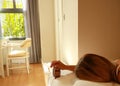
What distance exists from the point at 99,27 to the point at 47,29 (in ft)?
6.85

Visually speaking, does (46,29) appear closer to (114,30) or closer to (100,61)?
(114,30)

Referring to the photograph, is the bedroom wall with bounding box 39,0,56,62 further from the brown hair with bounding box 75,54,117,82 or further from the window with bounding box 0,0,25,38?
the brown hair with bounding box 75,54,117,82

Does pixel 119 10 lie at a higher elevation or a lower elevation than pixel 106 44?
higher

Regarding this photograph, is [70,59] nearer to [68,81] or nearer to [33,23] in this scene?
[68,81]

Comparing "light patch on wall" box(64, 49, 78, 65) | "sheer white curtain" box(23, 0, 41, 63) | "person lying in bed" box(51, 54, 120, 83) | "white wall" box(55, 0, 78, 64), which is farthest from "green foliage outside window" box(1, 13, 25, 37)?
"person lying in bed" box(51, 54, 120, 83)

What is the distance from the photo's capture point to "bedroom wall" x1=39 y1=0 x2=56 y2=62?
3.55 metres

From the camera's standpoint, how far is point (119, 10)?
67.1 inches

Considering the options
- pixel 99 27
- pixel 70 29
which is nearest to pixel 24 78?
pixel 70 29

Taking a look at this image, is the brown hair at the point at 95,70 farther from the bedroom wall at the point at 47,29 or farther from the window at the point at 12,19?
the window at the point at 12,19

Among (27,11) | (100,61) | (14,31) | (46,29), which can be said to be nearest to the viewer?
(100,61)

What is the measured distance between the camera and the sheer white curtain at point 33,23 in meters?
3.88

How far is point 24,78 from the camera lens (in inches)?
125

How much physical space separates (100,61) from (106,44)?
579 millimetres

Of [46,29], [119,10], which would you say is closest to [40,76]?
[46,29]
